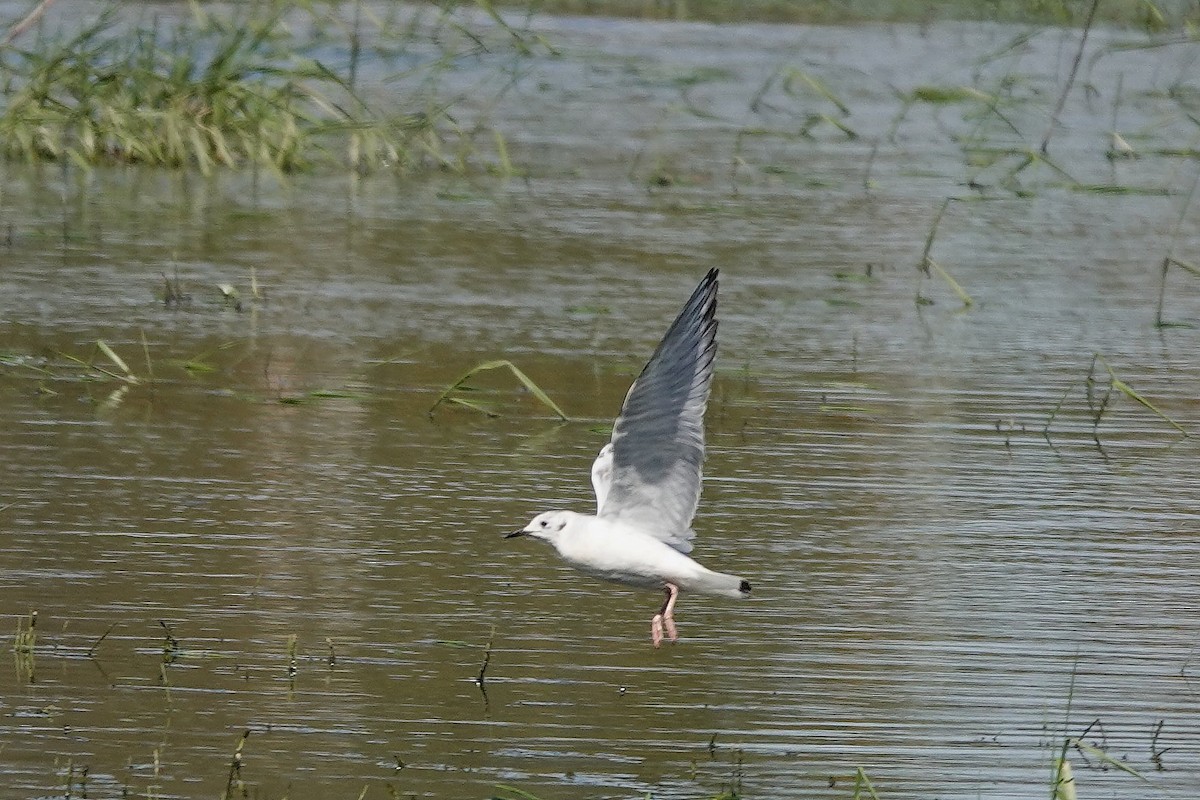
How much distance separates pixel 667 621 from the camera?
6.62 metres

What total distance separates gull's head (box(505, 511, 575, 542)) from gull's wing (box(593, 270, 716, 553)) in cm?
21

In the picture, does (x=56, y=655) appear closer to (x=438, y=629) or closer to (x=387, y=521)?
(x=438, y=629)

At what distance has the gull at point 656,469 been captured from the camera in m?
6.46

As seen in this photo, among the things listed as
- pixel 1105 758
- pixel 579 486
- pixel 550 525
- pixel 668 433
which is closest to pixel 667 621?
pixel 550 525

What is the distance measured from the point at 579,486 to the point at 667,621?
6.42 ft

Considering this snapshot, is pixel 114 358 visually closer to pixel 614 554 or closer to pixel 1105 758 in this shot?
pixel 614 554

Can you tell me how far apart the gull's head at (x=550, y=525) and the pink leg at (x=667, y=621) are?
0.35 meters

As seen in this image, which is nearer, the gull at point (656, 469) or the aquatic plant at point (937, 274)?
the gull at point (656, 469)

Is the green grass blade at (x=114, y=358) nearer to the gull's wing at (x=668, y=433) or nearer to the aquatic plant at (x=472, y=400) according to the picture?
the aquatic plant at (x=472, y=400)

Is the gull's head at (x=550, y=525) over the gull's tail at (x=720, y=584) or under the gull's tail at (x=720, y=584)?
over

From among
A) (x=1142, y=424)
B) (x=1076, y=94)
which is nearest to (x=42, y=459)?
(x=1142, y=424)

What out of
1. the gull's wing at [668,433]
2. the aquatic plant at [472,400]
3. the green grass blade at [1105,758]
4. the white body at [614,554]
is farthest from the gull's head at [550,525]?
the aquatic plant at [472,400]

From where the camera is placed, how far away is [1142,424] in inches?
388

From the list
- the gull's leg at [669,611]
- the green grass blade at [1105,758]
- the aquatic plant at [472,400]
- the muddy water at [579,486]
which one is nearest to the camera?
the green grass blade at [1105,758]
